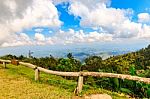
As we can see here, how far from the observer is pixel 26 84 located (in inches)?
687

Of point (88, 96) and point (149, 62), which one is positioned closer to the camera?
point (88, 96)

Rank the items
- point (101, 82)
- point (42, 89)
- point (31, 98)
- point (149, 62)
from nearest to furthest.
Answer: point (31, 98) < point (42, 89) < point (101, 82) < point (149, 62)

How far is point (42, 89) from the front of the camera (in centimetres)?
1553

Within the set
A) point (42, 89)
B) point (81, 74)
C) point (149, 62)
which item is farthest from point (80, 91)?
point (149, 62)

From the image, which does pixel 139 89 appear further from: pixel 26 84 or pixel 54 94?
pixel 26 84

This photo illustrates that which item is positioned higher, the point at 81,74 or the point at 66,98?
the point at 81,74

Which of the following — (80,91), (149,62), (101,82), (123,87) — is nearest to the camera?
(80,91)

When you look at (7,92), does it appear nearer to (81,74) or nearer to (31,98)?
(31,98)

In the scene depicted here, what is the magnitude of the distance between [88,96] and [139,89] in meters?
3.93

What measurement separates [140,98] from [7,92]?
707cm

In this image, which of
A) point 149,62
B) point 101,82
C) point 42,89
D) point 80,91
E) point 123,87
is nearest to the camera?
point 80,91

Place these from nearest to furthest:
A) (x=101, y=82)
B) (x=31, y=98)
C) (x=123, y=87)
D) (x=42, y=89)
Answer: (x=31, y=98) < (x=42, y=89) < (x=123, y=87) < (x=101, y=82)

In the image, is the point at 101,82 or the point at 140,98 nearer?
the point at 140,98

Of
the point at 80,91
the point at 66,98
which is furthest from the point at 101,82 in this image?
the point at 66,98
